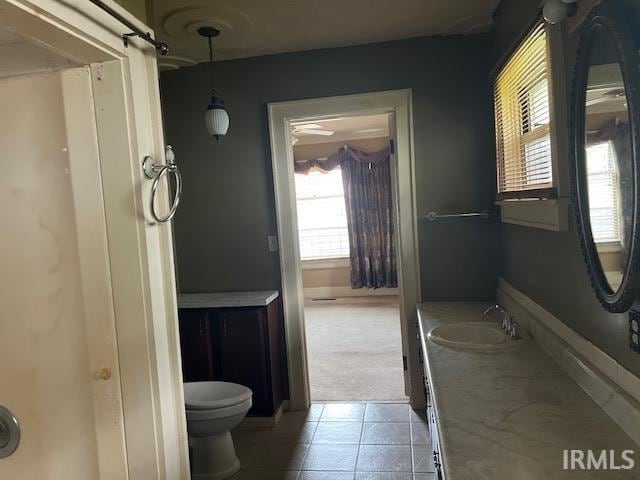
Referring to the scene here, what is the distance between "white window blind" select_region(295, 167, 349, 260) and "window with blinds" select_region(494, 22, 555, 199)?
4.35m

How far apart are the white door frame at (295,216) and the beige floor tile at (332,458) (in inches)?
23.0

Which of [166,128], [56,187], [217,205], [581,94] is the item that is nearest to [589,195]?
[581,94]

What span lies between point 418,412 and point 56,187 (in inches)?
104

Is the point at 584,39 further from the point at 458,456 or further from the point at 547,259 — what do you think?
the point at 458,456

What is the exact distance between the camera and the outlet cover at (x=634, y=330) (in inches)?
43.4

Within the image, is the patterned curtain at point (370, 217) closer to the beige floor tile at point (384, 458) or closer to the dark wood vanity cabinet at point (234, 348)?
the dark wood vanity cabinet at point (234, 348)

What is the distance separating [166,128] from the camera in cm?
326

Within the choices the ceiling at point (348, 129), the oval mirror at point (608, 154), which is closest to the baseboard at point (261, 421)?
the oval mirror at point (608, 154)

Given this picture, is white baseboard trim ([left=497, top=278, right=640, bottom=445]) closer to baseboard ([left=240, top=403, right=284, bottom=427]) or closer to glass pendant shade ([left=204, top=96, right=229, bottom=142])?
baseboard ([left=240, top=403, right=284, bottom=427])

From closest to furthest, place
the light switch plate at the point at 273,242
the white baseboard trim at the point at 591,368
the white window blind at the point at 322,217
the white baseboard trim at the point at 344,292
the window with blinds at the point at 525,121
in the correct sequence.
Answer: the white baseboard trim at the point at 591,368
the window with blinds at the point at 525,121
the light switch plate at the point at 273,242
the white baseboard trim at the point at 344,292
the white window blind at the point at 322,217

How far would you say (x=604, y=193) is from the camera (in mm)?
1244

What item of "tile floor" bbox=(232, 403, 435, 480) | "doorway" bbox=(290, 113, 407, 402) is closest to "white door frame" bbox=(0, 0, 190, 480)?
"tile floor" bbox=(232, 403, 435, 480)

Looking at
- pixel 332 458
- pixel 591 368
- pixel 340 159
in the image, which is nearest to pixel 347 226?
pixel 340 159

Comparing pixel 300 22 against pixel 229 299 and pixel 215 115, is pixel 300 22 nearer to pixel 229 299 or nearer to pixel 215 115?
pixel 215 115
